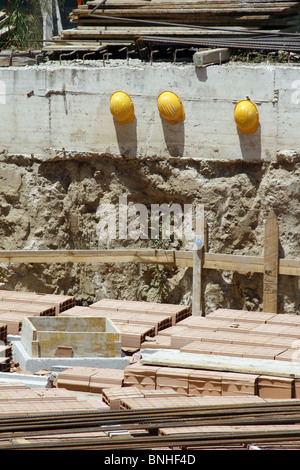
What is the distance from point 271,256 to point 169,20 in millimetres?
5722

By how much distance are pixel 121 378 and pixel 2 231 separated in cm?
637

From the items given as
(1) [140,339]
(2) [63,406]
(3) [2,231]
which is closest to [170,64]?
(3) [2,231]

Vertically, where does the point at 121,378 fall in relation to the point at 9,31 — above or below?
below

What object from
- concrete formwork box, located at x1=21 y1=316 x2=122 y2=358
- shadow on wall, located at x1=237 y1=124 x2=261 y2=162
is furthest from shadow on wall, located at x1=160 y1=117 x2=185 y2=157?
concrete formwork box, located at x1=21 y1=316 x2=122 y2=358

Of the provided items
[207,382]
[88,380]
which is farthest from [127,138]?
[207,382]

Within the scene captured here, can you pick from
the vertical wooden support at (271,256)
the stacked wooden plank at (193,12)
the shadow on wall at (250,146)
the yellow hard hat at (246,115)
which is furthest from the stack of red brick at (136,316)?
the stacked wooden plank at (193,12)

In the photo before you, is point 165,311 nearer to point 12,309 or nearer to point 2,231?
point 12,309

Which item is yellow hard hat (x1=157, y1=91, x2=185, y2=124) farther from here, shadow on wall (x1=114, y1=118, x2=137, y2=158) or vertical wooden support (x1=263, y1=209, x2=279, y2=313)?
vertical wooden support (x1=263, y1=209, x2=279, y2=313)

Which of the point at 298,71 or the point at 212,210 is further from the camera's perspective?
the point at 212,210

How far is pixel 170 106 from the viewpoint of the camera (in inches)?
571

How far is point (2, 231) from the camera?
16.3m

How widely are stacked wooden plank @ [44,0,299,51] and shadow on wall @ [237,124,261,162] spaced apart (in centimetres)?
249

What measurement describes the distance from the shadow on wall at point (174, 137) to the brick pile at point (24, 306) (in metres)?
3.31

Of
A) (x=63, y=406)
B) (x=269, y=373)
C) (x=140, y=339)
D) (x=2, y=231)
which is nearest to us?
(x=63, y=406)
